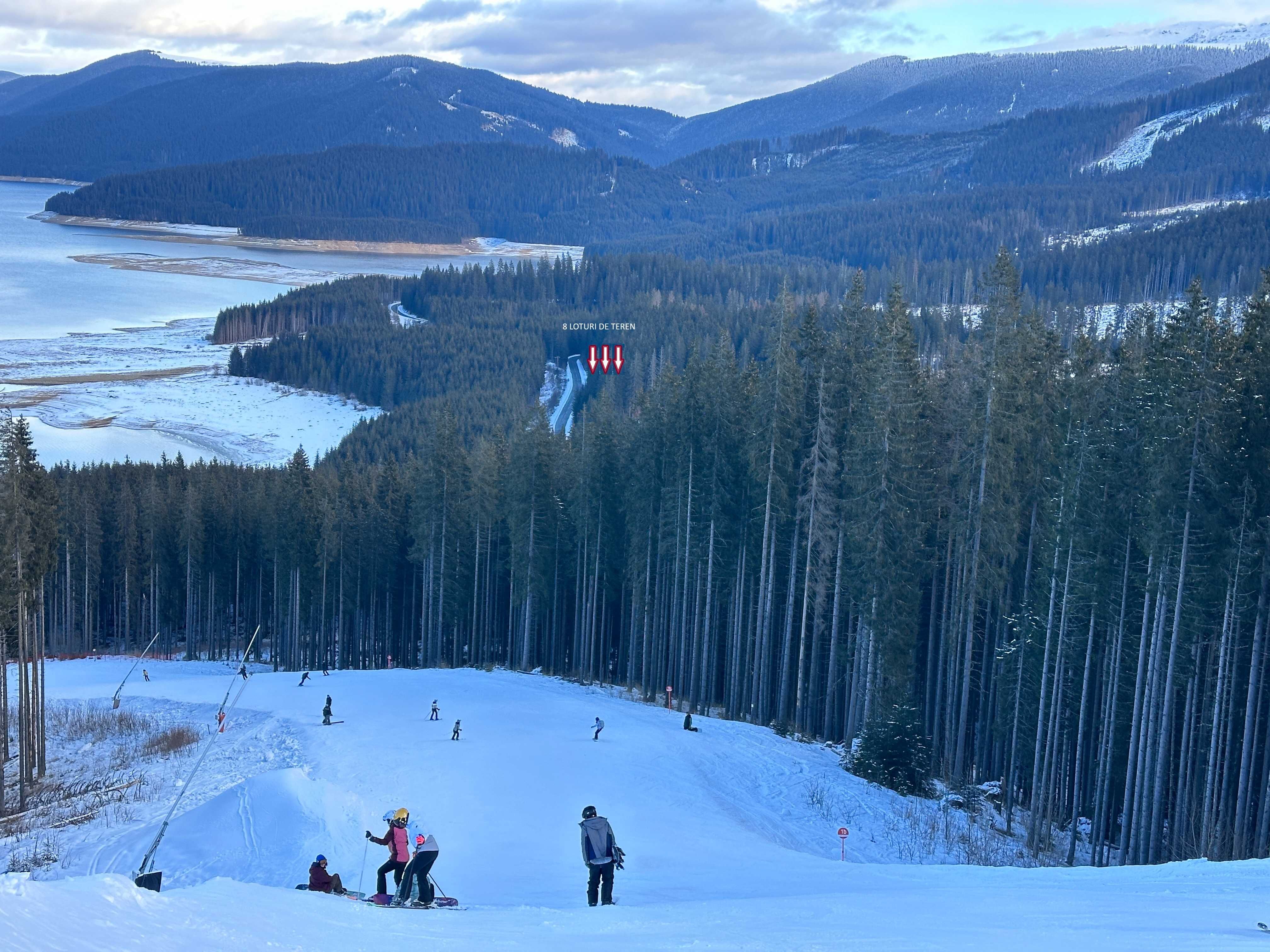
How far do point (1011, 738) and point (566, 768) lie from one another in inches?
552

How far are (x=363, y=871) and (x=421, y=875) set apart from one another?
9.42 ft

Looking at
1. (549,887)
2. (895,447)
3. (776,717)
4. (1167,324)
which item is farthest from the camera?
(776,717)

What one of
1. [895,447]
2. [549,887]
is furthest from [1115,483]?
[549,887]

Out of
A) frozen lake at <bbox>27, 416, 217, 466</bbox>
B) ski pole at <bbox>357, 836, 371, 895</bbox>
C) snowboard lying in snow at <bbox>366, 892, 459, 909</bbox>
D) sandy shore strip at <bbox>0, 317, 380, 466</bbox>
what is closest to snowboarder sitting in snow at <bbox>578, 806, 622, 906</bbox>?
snowboard lying in snow at <bbox>366, 892, 459, 909</bbox>

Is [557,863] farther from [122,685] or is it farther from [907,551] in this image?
[122,685]

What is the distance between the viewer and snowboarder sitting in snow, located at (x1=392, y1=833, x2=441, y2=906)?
47.3 ft

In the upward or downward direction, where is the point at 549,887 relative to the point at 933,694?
upward

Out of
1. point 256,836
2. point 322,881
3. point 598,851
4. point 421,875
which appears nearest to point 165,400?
point 256,836

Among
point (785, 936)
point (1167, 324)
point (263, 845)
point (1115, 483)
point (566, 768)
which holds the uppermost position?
point (1167, 324)

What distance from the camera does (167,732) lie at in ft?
108

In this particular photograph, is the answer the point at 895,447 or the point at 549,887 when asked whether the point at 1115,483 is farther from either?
the point at 549,887

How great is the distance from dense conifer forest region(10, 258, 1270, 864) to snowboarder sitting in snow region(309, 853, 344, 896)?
16036mm

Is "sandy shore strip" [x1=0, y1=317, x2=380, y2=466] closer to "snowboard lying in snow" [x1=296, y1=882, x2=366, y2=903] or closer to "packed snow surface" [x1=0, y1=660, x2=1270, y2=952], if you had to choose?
"packed snow surface" [x1=0, y1=660, x2=1270, y2=952]

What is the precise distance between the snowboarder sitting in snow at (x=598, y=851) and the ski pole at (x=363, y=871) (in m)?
2.99
